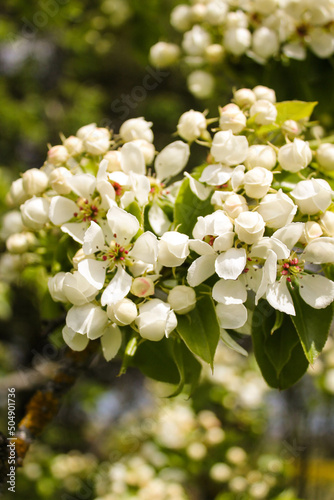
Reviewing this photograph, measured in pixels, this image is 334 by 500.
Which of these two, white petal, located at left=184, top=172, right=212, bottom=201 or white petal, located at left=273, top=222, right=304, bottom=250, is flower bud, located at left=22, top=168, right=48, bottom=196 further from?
white petal, located at left=273, top=222, right=304, bottom=250

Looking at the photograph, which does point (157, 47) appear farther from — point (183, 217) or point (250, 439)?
point (250, 439)

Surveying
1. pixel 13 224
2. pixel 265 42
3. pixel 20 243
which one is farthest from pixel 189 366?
pixel 265 42

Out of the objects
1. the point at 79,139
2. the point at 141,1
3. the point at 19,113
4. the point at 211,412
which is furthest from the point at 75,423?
the point at 79,139

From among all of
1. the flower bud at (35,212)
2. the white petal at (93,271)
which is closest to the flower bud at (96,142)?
the flower bud at (35,212)

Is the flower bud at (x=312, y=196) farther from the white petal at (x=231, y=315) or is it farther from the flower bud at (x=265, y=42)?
the flower bud at (x=265, y=42)

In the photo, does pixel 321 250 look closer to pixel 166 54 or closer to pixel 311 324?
pixel 311 324

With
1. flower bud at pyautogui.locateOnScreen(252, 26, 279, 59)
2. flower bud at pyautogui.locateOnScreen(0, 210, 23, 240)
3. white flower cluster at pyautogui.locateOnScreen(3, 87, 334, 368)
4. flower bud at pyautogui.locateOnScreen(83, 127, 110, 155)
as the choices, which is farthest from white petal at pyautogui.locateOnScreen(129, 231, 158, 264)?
flower bud at pyautogui.locateOnScreen(252, 26, 279, 59)
